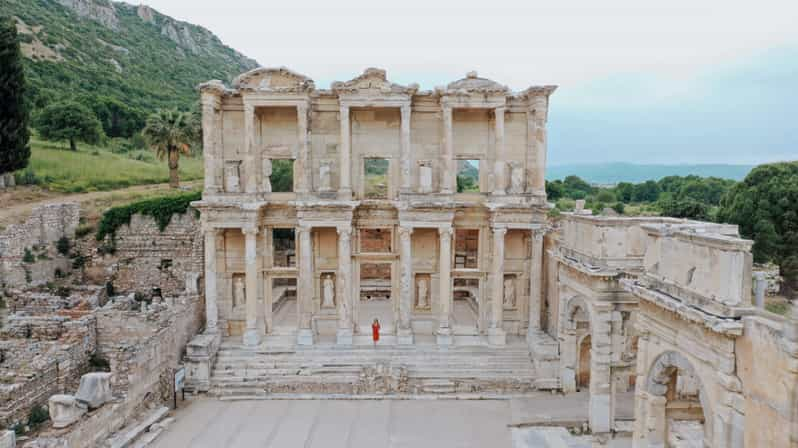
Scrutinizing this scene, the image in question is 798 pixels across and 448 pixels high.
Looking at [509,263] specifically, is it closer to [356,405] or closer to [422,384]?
[422,384]

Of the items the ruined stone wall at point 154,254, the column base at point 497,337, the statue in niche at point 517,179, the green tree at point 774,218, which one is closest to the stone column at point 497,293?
the column base at point 497,337

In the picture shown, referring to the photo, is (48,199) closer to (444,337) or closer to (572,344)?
(444,337)

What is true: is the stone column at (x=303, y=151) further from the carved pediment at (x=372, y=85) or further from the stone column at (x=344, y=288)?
the stone column at (x=344, y=288)

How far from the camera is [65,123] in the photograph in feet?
120

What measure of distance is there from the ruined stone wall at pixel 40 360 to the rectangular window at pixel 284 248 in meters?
11.2

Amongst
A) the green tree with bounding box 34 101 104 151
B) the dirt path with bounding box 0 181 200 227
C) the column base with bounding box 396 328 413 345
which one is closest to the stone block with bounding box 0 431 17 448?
the column base with bounding box 396 328 413 345

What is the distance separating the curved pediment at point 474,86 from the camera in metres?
18.3

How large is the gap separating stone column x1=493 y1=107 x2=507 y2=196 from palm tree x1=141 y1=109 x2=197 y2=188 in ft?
62.3

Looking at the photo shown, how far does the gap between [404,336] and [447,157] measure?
675 cm

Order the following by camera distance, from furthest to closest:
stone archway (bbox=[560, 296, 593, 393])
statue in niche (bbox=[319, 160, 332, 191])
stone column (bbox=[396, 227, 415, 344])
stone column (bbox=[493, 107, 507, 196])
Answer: statue in niche (bbox=[319, 160, 332, 191])
stone column (bbox=[493, 107, 507, 196])
stone column (bbox=[396, 227, 415, 344])
stone archway (bbox=[560, 296, 593, 393])

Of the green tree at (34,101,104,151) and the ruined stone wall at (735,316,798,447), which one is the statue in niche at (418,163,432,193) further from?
the green tree at (34,101,104,151)

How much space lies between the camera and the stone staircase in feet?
55.4

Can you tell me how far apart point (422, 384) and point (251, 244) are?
780 centimetres

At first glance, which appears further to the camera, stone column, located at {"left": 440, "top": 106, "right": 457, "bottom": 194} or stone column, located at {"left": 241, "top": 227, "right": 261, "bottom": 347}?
stone column, located at {"left": 440, "top": 106, "right": 457, "bottom": 194}
